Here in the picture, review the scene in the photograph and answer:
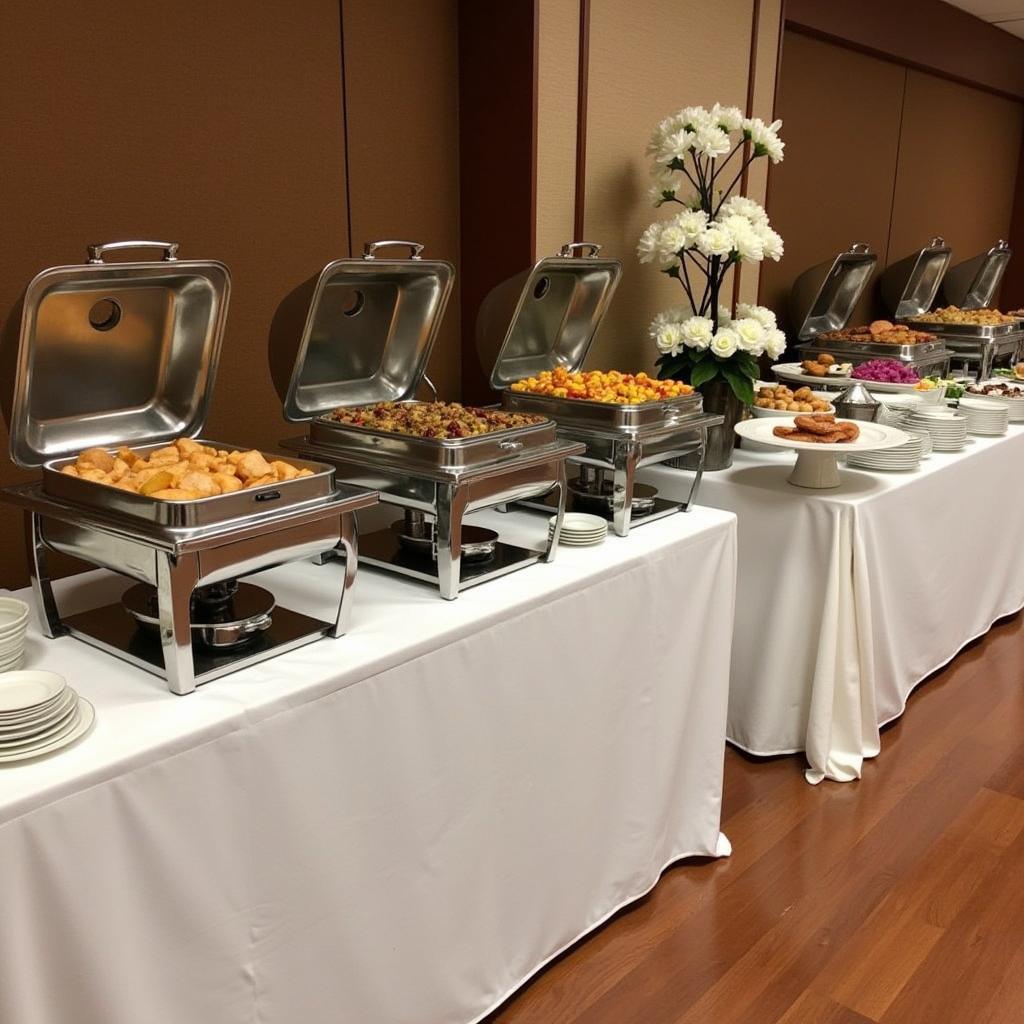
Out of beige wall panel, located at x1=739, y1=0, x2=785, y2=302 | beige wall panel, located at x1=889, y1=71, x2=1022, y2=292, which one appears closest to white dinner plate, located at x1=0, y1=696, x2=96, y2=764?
beige wall panel, located at x1=739, y1=0, x2=785, y2=302

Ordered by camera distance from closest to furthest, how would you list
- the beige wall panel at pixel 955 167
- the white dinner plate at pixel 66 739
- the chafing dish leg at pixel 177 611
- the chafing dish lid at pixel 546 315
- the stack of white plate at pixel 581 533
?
the white dinner plate at pixel 66 739 < the chafing dish leg at pixel 177 611 < the stack of white plate at pixel 581 533 < the chafing dish lid at pixel 546 315 < the beige wall panel at pixel 955 167

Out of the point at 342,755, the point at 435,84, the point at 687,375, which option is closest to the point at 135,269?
the point at 342,755

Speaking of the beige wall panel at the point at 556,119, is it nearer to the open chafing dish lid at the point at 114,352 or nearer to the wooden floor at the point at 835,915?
the open chafing dish lid at the point at 114,352

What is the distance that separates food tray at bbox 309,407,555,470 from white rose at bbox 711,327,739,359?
669mm

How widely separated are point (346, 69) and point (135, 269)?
33.8 inches

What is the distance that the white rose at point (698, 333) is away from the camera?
2.01 m

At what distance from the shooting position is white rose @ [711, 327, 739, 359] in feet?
6.51

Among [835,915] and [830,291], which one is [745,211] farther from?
[830,291]

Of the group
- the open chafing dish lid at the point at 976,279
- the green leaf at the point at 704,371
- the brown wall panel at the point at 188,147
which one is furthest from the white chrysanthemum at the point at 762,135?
the open chafing dish lid at the point at 976,279

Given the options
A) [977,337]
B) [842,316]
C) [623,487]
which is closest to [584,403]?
[623,487]

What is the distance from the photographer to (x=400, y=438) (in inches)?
53.1

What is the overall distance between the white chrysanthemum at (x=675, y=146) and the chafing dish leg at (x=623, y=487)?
2.66ft

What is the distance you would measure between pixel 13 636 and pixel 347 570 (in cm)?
37

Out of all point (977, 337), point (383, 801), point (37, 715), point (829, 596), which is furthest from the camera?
point (977, 337)
